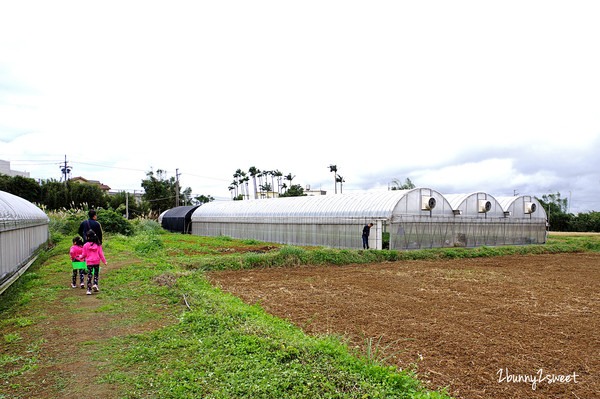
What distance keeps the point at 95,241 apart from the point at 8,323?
2.66 m

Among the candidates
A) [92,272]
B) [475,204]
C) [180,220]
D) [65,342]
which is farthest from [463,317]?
[180,220]

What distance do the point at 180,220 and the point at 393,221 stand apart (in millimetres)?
27984

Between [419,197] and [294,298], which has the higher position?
[419,197]

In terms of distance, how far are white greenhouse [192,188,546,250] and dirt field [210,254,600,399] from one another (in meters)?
6.20

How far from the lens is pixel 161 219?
47.1 meters

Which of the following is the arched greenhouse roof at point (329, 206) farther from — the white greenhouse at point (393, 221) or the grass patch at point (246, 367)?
the grass patch at point (246, 367)

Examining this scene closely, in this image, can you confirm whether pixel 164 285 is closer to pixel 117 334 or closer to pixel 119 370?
pixel 117 334

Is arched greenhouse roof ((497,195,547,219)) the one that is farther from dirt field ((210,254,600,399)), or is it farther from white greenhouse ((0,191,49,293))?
white greenhouse ((0,191,49,293))

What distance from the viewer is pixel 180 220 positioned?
41.6m

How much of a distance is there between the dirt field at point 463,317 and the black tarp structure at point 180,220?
95.9ft

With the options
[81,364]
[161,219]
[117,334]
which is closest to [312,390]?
[81,364]

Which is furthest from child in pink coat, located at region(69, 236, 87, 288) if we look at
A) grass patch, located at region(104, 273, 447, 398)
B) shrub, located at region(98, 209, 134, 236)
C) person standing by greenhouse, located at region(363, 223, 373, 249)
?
shrub, located at region(98, 209, 134, 236)

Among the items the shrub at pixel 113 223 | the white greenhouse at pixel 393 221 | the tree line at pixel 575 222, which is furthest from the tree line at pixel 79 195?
the tree line at pixel 575 222

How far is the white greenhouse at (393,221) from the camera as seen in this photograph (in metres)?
20.8
